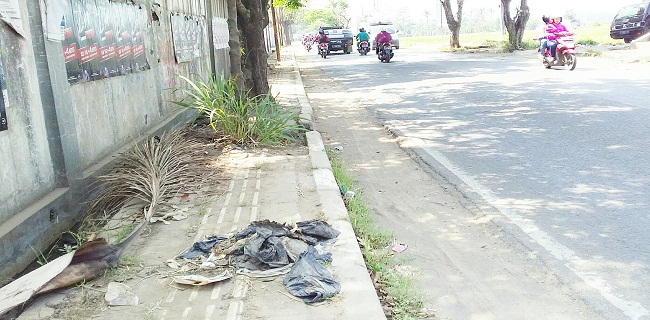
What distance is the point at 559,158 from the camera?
666 cm

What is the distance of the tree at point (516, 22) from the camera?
2698 cm

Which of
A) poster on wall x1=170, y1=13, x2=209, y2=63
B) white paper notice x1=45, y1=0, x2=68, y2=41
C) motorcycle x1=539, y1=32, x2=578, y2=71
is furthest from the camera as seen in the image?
motorcycle x1=539, y1=32, x2=578, y2=71

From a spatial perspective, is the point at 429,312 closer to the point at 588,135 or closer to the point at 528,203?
the point at 528,203

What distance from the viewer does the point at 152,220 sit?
4.68m

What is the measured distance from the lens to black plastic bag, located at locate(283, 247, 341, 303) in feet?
10.8

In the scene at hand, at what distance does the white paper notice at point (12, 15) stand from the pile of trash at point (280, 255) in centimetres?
194

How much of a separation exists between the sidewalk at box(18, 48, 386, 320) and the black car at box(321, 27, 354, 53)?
102 ft

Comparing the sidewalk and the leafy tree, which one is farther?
the leafy tree

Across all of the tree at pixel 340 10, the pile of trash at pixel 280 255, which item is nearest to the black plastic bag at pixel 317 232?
the pile of trash at pixel 280 255

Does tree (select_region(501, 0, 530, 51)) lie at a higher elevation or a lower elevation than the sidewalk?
higher

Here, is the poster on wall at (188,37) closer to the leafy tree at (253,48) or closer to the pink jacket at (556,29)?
the leafy tree at (253,48)

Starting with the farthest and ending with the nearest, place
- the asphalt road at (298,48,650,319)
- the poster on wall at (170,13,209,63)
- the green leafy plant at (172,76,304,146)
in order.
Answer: the poster on wall at (170,13,209,63), the green leafy plant at (172,76,304,146), the asphalt road at (298,48,650,319)

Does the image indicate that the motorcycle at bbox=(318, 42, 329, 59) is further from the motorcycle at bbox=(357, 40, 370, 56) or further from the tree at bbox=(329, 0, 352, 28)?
the tree at bbox=(329, 0, 352, 28)

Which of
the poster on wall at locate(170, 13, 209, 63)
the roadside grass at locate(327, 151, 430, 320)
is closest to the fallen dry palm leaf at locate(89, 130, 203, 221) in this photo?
the roadside grass at locate(327, 151, 430, 320)
